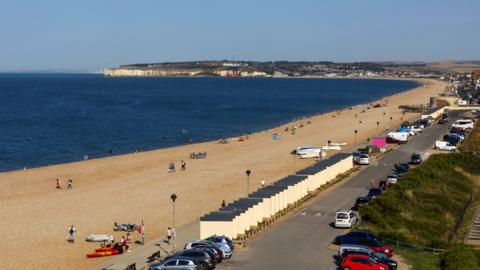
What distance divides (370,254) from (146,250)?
8784mm

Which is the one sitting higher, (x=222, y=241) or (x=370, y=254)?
(x=370, y=254)

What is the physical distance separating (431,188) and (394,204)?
6.79 m

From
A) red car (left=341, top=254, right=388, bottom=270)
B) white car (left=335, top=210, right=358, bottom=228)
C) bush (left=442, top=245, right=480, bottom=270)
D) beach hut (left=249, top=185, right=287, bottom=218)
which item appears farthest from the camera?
beach hut (left=249, top=185, right=287, bottom=218)

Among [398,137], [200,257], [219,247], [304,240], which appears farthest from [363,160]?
[200,257]

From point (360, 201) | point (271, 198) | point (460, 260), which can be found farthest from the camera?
point (360, 201)

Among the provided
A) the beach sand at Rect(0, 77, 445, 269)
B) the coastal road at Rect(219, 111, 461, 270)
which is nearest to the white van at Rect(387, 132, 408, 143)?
the beach sand at Rect(0, 77, 445, 269)

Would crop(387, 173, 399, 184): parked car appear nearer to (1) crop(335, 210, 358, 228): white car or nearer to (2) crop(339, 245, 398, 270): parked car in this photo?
(1) crop(335, 210, 358, 228): white car

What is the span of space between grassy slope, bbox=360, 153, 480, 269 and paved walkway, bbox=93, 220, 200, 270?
7.40 metres

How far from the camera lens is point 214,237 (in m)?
25.4

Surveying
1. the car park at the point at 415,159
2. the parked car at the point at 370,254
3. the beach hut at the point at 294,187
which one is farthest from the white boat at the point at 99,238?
the car park at the point at 415,159

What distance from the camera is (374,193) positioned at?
36125mm

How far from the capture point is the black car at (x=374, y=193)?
35625mm

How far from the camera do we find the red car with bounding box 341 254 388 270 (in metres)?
21.8

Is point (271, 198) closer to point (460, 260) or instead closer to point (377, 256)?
point (377, 256)
